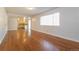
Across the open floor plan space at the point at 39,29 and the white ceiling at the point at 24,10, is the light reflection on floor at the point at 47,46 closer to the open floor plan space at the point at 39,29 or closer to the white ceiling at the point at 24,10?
the open floor plan space at the point at 39,29

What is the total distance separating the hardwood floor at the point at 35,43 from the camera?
2275 mm

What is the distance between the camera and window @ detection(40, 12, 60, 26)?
7.91 feet

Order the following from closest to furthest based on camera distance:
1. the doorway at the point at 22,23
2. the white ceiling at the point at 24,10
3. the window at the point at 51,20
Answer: the white ceiling at the point at 24,10 → the window at the point at 51,20 → the doorway at the point at 22,23

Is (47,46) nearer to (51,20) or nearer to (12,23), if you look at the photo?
(51,20)

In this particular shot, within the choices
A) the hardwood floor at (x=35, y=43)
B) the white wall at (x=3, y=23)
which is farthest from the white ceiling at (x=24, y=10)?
the hardwood floor at (x=35, y=43)

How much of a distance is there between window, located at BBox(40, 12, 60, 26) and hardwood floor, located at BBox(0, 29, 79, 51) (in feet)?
0.94

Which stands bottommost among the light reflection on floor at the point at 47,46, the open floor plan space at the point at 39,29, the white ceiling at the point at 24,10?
the light reflection on floor at the point at 47,46

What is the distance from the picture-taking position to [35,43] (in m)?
2.42

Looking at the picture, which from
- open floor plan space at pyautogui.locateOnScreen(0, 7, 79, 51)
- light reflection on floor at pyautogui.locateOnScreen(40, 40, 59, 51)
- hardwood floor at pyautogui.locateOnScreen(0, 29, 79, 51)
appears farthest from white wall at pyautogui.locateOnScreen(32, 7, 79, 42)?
light reflection on floor at pyautogui.locateOnScreen(40, 40, 59, 51)

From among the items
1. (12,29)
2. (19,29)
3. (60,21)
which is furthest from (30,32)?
(60,21)

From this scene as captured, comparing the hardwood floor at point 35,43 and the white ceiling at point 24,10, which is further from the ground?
the white ceiling at point 24,10

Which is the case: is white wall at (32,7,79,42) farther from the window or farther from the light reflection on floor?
the light reflection on floor

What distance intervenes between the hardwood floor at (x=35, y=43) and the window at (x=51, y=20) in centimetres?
29
